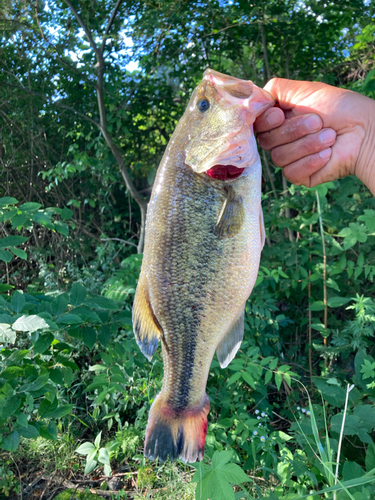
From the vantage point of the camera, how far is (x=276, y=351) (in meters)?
3.54

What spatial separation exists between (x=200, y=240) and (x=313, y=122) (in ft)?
2.42

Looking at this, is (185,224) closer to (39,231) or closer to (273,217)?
(273,217)

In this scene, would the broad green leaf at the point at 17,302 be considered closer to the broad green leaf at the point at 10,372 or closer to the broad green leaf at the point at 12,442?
the broad green leaf at the point at 10,372

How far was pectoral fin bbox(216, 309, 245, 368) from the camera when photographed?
4.83ft

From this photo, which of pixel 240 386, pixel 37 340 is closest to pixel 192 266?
pixel 37 340

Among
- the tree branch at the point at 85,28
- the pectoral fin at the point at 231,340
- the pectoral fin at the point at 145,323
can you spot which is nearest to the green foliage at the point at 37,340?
the pectoral fin at the point at 145,323

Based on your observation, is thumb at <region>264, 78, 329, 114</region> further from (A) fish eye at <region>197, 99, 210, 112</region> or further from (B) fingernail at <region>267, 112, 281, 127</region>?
(A) fish eye at <region>197, 99, 210, 112</region>

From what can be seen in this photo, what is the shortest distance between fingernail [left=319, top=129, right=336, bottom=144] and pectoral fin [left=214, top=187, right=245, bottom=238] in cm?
55

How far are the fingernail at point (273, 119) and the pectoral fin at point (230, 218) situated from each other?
0.39 m

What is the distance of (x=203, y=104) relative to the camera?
1.44 m

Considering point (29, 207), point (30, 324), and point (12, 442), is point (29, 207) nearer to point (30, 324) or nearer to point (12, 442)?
point (30, 324)

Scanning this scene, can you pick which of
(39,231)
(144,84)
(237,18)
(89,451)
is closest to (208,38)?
(237,18)

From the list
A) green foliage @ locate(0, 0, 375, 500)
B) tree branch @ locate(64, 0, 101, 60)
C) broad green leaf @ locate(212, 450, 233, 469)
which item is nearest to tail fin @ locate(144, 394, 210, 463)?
green foliage @ locate(0, 0, 375, 500)

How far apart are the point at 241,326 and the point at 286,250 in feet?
6.46
